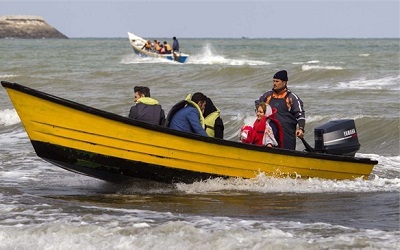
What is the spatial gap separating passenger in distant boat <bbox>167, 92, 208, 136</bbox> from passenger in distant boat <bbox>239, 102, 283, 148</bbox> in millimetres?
677

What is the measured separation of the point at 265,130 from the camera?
10.5 metres

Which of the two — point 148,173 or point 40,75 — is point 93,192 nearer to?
point 148,173

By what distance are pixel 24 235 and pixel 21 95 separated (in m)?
2.05

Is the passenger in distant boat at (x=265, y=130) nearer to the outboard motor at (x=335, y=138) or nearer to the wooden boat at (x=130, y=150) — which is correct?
the wooden boat at (x=130, y=150)

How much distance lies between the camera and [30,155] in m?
14.2

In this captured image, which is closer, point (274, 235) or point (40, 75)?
point (274, 235)

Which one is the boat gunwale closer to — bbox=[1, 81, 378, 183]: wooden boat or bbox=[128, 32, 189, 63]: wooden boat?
bbox=[1, 81, 378, 183]: wooden boat

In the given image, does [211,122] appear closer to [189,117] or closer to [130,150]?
[189,117]

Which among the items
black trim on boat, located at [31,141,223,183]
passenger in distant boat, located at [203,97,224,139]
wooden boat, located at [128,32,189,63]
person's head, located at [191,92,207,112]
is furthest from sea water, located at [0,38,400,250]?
wooden boat, located at [128,32,189,63]

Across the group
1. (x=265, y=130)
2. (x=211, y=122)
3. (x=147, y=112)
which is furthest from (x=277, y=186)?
(x=147, y=112)

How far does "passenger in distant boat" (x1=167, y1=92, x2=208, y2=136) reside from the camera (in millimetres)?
10070

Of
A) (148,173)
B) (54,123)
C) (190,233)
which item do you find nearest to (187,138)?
(148,173)

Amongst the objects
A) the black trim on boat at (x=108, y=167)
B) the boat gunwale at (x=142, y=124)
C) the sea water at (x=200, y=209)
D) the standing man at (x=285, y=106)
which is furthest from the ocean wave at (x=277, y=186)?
the standing man at (x=285, y=106)

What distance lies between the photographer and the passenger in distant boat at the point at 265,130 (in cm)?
1042
